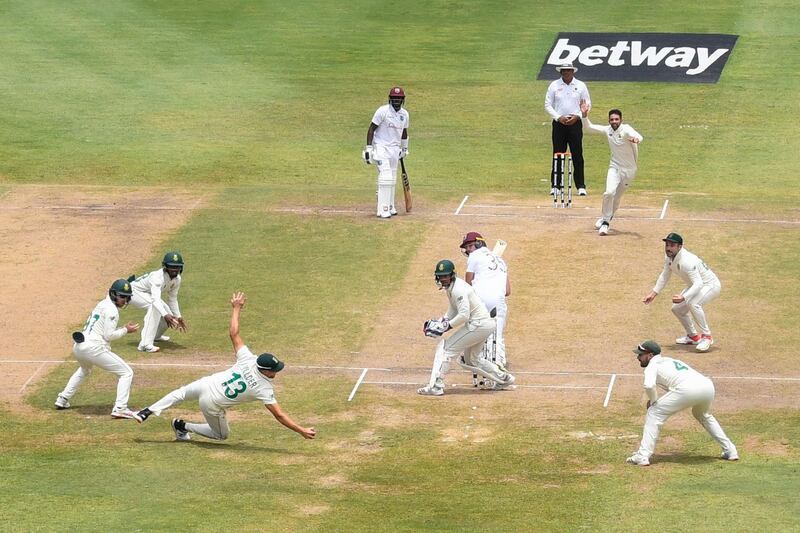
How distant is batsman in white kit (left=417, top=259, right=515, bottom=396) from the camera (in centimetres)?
2212

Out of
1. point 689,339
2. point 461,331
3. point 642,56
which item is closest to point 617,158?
point 689,339

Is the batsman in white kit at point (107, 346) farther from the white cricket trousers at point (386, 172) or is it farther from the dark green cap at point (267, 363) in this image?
the white cricket trousers at point (386, 172)

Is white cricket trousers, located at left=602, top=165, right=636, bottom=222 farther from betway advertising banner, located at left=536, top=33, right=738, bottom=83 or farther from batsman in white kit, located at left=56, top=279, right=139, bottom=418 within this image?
betway advertising banner, located at left=536, top=33, right=738, bottom=83

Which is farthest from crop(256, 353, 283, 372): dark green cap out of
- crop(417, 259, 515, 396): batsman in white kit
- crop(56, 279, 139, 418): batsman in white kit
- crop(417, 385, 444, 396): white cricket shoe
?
crop(417, 385, 444, 396): white cricket shoe

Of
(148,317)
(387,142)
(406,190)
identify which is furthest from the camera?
(406,190)

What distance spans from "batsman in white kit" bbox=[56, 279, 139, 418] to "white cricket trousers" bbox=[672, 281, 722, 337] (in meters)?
8.49

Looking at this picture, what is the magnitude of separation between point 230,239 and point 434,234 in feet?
12.9

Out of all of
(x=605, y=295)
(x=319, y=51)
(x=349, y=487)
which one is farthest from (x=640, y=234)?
(x=319, y=51)

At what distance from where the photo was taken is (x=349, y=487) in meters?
19.1

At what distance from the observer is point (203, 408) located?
20.3 m

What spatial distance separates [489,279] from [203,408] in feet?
17.5

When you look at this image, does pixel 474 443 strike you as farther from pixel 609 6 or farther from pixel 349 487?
pixel 609 6

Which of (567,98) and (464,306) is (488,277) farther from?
(567,98)

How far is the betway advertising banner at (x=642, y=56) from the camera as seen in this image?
137 ft
